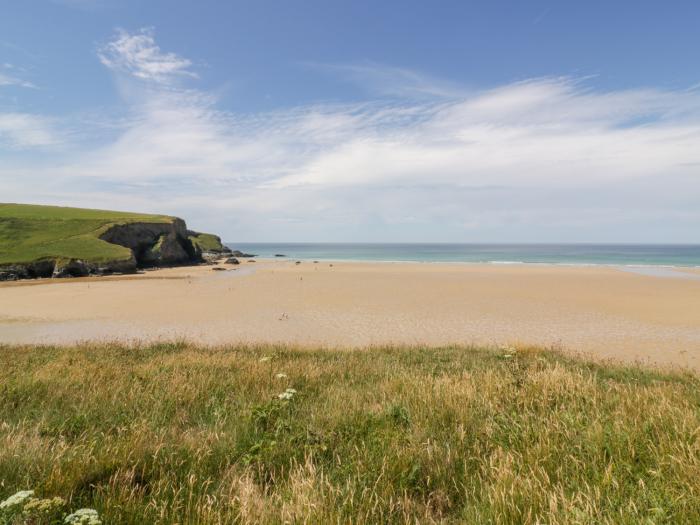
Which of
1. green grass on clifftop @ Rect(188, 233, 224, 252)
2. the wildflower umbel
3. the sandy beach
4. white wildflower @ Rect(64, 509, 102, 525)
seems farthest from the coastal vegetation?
white wildflower @ Rect(64, 509, 102, 525)

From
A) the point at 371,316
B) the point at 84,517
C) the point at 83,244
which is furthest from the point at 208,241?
the point at 84,517

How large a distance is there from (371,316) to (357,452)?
17951mm

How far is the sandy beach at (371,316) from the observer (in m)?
16.5

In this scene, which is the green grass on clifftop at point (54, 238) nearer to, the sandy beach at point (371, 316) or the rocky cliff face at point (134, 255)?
the rocky cliff face at point (134, 255)

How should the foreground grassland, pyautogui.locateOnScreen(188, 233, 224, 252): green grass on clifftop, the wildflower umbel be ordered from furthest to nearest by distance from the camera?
pyautogui.locateOnScreen(188, 233, 224, 252): green grass on clifftop
the wildflower umbel
the foreground grassland

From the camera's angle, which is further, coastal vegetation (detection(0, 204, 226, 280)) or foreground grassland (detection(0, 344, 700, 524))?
coastal vegetation (detection(0, 204, 226, 280))

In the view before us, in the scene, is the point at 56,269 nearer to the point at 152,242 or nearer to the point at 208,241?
the point at 152,242

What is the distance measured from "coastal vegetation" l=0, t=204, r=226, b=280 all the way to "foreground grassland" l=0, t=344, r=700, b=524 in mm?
46671

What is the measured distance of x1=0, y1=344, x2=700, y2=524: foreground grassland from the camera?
2.92 meters

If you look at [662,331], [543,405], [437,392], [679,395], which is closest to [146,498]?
[437,392]

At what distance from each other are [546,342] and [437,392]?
1278 centimetres

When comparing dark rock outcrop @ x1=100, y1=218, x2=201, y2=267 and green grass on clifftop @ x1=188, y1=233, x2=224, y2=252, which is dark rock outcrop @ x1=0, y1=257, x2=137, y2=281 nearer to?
dark rock outcrop @ x1=100, y1=218, x2=201, y2=267

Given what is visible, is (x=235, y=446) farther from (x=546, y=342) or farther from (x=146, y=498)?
(x=546, y=342)

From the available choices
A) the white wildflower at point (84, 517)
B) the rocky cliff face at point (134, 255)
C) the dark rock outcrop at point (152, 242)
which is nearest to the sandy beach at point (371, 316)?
the rocky cliff face at point (134, 255)
